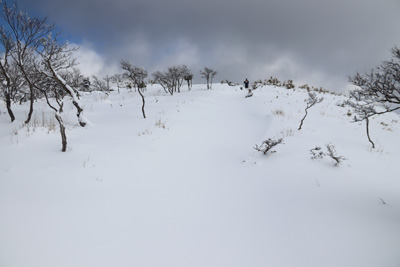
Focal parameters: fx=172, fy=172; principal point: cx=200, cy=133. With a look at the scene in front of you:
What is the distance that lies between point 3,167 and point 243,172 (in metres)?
5.64

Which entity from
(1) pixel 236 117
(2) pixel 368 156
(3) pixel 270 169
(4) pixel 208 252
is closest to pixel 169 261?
(4) pixel 208 252

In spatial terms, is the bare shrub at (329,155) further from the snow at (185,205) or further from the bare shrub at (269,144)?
the bare shrub at (269,144)

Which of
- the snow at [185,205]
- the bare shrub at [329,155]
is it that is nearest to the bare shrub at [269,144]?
the snow at [185,205]

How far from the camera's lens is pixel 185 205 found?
12.0ft

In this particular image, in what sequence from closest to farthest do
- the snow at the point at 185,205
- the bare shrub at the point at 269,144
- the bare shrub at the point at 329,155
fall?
the snow at the point at 185,205, the bare shrub at the point at 329,155, the bare shrub at the point at 269,144

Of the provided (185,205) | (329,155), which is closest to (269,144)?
(329,155)

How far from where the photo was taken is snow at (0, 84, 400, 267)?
7.90 ft

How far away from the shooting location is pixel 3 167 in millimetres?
3576

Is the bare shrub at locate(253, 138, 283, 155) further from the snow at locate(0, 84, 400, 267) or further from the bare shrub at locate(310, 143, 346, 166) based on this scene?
the bare shrub at locate(310, 143, 346, 166)

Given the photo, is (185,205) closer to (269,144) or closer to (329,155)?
(269,144)

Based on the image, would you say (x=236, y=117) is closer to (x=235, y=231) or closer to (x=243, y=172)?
(x=243, y=172)

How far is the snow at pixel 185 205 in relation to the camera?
2.41m

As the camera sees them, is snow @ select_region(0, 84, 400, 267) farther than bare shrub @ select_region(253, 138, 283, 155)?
No

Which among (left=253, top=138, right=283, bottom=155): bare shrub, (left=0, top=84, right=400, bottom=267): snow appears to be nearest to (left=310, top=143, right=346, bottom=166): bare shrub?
(left=0, top=84, right=400, bottom=267): snow
